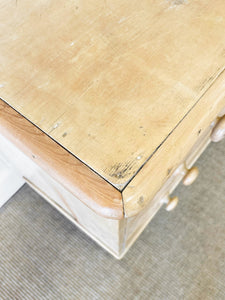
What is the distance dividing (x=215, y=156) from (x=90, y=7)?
0.64 m

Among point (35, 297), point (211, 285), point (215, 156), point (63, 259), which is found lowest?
point (35, 297)

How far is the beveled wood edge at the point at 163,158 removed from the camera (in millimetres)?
288

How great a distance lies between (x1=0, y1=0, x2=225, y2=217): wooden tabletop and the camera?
1.03 ft

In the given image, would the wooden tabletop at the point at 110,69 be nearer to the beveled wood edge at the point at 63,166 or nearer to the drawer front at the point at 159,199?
the beveled wood edge at the point at 63,166

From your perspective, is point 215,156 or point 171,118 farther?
point 215,156

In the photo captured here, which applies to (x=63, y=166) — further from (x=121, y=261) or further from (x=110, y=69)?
(x=121, y=261)

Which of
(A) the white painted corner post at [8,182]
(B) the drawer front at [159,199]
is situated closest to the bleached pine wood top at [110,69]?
(B) the drawer front at [159,199]

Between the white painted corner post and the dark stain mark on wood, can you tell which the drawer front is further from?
the white painted corner post

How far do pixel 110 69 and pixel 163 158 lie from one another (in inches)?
6.0

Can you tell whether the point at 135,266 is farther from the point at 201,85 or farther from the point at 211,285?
the point at 201,85

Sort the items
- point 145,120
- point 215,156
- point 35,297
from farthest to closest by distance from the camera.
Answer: point 215,156 < point 35,297 < point 145,120

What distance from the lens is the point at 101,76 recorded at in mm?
357

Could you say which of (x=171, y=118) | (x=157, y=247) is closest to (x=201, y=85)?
(x=171, y=118)

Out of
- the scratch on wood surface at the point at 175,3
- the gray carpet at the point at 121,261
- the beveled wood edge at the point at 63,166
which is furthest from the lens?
the gray carpet at the point at 121,261
